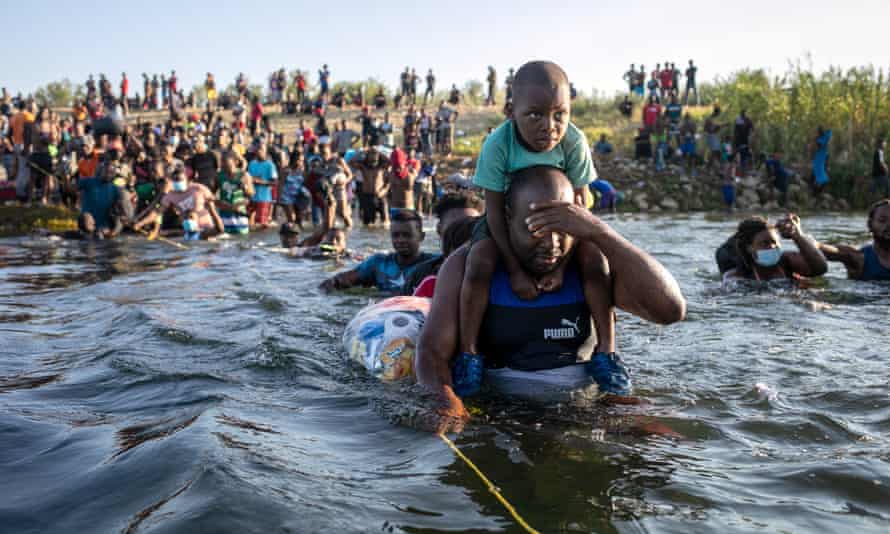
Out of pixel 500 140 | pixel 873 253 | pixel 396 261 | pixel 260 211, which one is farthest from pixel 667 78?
Result: pixel 500 140

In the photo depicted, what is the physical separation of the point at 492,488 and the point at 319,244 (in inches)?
357

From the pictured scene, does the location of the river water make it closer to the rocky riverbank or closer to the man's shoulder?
the man's shoulder

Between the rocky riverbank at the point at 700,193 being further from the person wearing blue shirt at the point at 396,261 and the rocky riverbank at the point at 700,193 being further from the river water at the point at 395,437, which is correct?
the river water at the point at 395,437

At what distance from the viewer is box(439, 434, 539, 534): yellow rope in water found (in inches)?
104

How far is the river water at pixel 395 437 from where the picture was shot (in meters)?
2.76

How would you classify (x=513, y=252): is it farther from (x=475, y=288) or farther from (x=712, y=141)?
(x=712, y=141)

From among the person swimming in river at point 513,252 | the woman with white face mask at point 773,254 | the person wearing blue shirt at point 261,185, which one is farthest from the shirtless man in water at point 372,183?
the person swimming in river at point 513,252

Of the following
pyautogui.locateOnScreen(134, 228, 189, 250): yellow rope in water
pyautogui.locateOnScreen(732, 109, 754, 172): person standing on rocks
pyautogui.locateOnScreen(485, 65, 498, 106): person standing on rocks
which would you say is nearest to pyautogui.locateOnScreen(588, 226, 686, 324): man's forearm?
pyautogui.locateOnScreen(134, 228, 189, 250): yellow rope in water

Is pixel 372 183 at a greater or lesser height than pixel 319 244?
greater

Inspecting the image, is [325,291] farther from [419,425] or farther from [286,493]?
[286,493]

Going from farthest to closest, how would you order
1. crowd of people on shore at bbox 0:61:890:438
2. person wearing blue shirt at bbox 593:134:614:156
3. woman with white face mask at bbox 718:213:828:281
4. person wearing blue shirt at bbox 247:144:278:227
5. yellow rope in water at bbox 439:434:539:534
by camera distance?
person wearing blue shirt at bbox 593:134:614:156 → person wearing blue shirt at bbox 247:144:278:227 → woman with white face mask at bbox 718:213:828:281 → crowd of people on shore at bbox 0:61:890:438 → yellow rope in water at bbox 439:434:539:534

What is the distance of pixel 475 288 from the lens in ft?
12.6

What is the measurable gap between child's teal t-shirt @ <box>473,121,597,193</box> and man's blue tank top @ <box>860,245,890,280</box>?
5690 mm

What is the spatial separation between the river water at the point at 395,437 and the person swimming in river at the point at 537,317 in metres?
0.15
